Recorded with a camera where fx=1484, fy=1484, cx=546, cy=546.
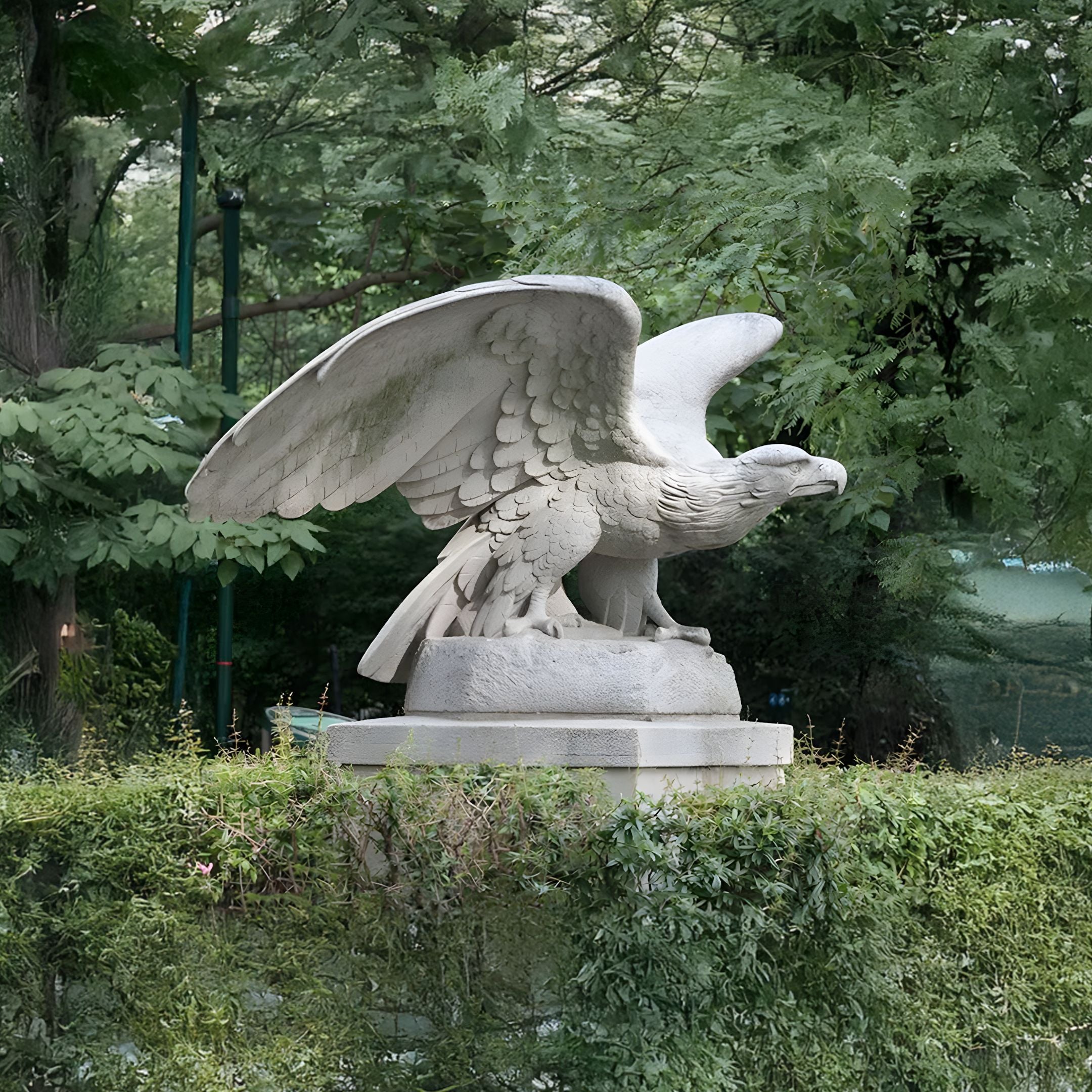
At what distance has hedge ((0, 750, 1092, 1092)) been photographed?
13.4 feet

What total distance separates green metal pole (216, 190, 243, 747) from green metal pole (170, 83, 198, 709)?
0.24 meters

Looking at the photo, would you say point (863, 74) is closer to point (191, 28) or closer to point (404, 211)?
point (404, 211)

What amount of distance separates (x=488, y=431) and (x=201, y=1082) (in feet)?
8.56

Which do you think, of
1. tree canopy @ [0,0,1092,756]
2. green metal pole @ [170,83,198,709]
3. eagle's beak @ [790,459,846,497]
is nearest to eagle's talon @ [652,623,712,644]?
eagle's beak @ [790,459,846,497]

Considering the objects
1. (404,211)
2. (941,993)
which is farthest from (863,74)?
(941,993)

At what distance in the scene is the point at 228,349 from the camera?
397 inches

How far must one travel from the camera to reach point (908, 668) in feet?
37.0

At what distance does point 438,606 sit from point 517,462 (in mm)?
635

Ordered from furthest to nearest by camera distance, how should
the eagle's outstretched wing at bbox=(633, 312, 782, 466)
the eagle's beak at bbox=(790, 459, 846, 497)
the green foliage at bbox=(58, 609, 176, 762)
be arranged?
the green foliage at bbox=(58, 609, 176, 762) < the eagle's outstretched wing at bbox=(633, 312, 782, 466) < the eagle's beak at bbox=(790, 459, 846, 497)

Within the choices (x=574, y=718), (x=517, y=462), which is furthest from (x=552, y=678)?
(x=517, y=462)

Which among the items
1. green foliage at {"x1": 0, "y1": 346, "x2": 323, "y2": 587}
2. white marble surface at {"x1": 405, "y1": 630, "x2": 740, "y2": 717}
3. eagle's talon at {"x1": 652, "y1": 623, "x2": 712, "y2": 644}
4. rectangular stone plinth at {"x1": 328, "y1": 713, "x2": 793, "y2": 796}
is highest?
green foliage at {"x1": 0, "y1": 346, "x2": 323, "y2": 587}

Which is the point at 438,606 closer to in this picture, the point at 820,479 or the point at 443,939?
the point at 820,479

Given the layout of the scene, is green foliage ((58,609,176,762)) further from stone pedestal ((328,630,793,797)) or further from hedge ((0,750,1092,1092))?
hedge ((0,750,1092,1092))

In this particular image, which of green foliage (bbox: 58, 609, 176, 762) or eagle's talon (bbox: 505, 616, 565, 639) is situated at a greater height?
eagle's talon (bbox: 505, 616, 565, 639)
